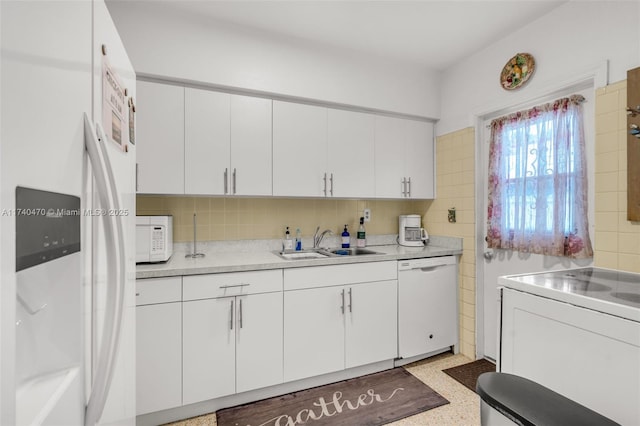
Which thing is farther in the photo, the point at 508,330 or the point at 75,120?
the point at 508,330

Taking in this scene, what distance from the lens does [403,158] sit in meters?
2.86

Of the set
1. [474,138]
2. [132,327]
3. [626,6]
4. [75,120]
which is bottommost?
[132,327]

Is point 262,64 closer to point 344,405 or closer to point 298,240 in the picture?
point 298,240

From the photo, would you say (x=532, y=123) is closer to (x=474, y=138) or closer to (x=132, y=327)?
(x=474, y=138)

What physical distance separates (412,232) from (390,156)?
775 millimetres

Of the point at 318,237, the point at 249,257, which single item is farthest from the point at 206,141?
the point at 318,237

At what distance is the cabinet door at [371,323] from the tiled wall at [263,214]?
0.76m

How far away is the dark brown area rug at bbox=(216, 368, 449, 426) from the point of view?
185cm

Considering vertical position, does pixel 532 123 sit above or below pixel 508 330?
above

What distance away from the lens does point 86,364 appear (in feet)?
2.20

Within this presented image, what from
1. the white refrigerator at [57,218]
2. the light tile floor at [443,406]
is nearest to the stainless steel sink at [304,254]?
the light tile floor at [443,406]

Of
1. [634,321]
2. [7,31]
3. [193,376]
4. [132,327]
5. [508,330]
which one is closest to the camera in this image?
[7,31]

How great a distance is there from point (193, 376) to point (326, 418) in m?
0.85

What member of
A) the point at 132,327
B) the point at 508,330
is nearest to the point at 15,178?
the point at 132,327
